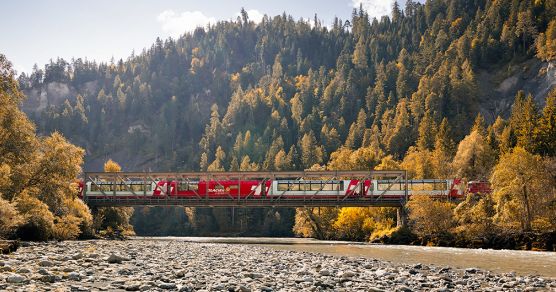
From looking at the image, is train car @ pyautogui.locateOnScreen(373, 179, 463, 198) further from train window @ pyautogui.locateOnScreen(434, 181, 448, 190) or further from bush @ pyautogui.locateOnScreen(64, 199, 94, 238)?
bush @ pyautogui.locateOnScreen(64, 199, 94, 238)

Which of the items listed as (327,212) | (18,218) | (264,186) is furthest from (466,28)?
(18,218)

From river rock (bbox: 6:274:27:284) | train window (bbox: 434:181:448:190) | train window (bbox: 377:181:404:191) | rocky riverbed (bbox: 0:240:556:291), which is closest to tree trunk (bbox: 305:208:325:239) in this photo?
train window (bbox: 377:181:404:191)

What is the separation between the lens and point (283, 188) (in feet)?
202

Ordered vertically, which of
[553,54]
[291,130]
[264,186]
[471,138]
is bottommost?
[264,186]

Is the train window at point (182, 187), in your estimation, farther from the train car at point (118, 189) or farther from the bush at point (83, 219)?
the bush at point (83, 219)

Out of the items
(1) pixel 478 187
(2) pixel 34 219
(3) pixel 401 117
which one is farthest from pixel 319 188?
(3) pixel 401 117

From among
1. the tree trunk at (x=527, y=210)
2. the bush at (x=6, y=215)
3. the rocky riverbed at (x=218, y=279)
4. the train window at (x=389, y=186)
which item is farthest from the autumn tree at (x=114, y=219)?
the rocky riverbed at (x=218, y=279)

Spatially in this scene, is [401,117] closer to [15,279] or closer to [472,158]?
[472,158]

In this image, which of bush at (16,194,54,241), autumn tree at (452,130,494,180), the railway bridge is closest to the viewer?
bush at (16,194,54,241)

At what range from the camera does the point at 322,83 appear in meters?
187

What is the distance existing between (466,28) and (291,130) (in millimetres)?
70300

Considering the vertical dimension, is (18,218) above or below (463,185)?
below

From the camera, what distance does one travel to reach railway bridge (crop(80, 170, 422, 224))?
58.4 metres

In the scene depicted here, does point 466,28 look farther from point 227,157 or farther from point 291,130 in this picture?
point 227,157
